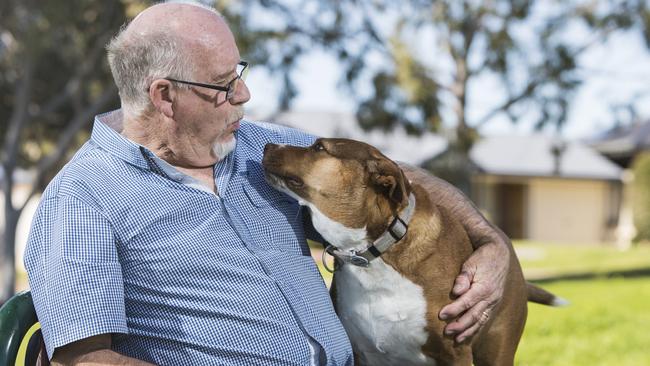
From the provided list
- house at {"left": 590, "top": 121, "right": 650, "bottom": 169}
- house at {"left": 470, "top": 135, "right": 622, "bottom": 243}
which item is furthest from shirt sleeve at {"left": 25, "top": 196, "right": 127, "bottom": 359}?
house at {"left": 590, "top": 121, "right": 650, "bottom": 169}

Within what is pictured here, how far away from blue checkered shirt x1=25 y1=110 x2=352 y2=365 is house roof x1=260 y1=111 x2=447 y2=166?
85.4 inches

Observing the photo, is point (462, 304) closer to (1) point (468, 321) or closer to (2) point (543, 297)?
(1) point (468, 321)

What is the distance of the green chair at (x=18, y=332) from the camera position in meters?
2.95

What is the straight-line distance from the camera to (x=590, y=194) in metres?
34.9

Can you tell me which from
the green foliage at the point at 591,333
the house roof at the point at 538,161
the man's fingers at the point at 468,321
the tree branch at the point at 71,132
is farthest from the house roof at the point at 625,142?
the man's fingers at the point at 468,321

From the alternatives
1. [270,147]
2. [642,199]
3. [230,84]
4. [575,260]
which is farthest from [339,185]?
[575,260]

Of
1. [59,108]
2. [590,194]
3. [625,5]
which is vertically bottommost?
[590,194]

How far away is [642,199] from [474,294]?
19142 millimetres

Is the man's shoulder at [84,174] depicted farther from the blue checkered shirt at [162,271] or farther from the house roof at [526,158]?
the house roof at [526,158]

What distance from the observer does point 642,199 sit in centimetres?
2139

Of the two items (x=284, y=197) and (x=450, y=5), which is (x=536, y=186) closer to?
(x=450, y=5)

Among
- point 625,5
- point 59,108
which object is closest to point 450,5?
point 625,5

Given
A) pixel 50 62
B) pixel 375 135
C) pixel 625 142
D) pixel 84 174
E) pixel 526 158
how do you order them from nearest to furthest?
pixel 84 174, pixel 50 62, pixel 375 135, pixel 625 142, pixel 526 158

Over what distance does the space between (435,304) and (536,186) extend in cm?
3209
